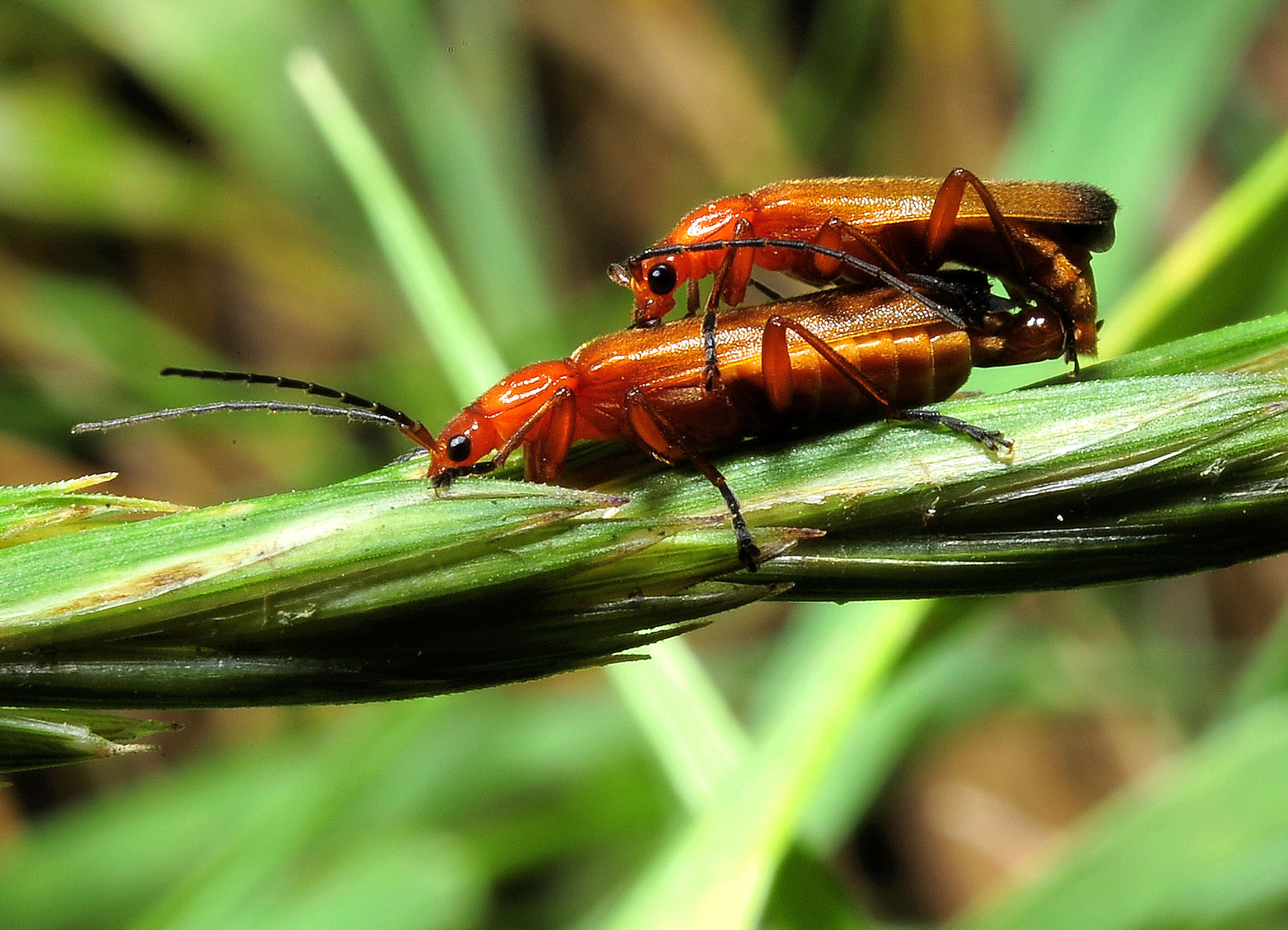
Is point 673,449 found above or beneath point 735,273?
beneath

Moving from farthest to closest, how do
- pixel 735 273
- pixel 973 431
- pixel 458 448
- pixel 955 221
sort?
pixel 735 273
pixel 955 221
pixel 458 448
pixel 973 431

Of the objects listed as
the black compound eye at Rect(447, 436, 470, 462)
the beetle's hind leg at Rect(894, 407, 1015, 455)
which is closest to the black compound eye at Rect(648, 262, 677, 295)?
the black compound eye at Rect(447, 436, 470, 462)

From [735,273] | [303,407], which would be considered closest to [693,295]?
[735,273]

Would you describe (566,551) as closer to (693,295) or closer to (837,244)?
(837,244)

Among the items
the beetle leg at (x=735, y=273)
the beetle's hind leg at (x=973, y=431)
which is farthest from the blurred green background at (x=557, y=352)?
the beetle leg at (x=735, y=273)

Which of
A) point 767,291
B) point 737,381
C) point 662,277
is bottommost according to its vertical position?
point 737,381

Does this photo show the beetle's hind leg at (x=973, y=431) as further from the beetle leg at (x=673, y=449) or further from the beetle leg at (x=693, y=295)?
the beetle leg at (x=693, y=295)
